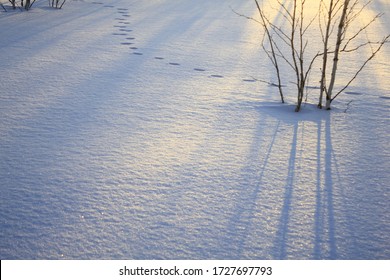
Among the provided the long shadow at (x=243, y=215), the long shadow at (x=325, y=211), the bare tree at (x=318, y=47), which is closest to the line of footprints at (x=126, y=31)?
the bare tree at (x=318, y=47)

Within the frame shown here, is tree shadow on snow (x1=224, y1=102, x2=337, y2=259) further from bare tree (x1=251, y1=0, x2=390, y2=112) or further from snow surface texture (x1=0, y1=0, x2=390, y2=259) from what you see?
bare tree (x1=251, y1=0, x2=390, y2=112)

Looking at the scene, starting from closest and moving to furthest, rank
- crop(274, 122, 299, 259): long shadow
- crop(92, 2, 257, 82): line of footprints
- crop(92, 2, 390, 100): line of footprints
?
crop(274, 122, 299, 259): long shadow, crop(92, 2, 390, 100): line of footprints, crop(92, 2, 257, 82): line of footprints

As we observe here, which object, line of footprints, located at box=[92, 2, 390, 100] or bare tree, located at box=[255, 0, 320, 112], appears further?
line of footprints, located at box=[92, 2, 390, 100]

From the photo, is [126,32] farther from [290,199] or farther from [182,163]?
[290,199]

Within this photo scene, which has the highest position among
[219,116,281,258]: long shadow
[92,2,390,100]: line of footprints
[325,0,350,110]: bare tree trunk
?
[325,0,350,110]: bare tree trunk

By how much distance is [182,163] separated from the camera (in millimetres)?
1698

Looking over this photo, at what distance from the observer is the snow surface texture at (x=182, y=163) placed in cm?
124

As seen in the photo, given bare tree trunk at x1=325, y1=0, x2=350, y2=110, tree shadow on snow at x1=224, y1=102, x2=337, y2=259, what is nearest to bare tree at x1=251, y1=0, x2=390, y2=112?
bare tree trunk at x1=325, y1=0, x2=350, y2=110

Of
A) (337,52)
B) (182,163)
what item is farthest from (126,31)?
(182,163)

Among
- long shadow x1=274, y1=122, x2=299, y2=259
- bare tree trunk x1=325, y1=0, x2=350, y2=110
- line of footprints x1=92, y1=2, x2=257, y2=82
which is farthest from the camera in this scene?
line of footprints x1=92, y1=2, x2=257, y2=82

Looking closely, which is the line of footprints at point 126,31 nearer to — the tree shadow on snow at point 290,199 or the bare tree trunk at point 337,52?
the bare tree trunk at point 337,52

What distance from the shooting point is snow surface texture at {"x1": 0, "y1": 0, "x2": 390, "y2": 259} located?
124 cm

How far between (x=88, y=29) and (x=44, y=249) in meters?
3.83

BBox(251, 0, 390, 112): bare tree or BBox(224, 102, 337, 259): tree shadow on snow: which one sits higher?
BBox(251, 0, 390, 112): bare tree
